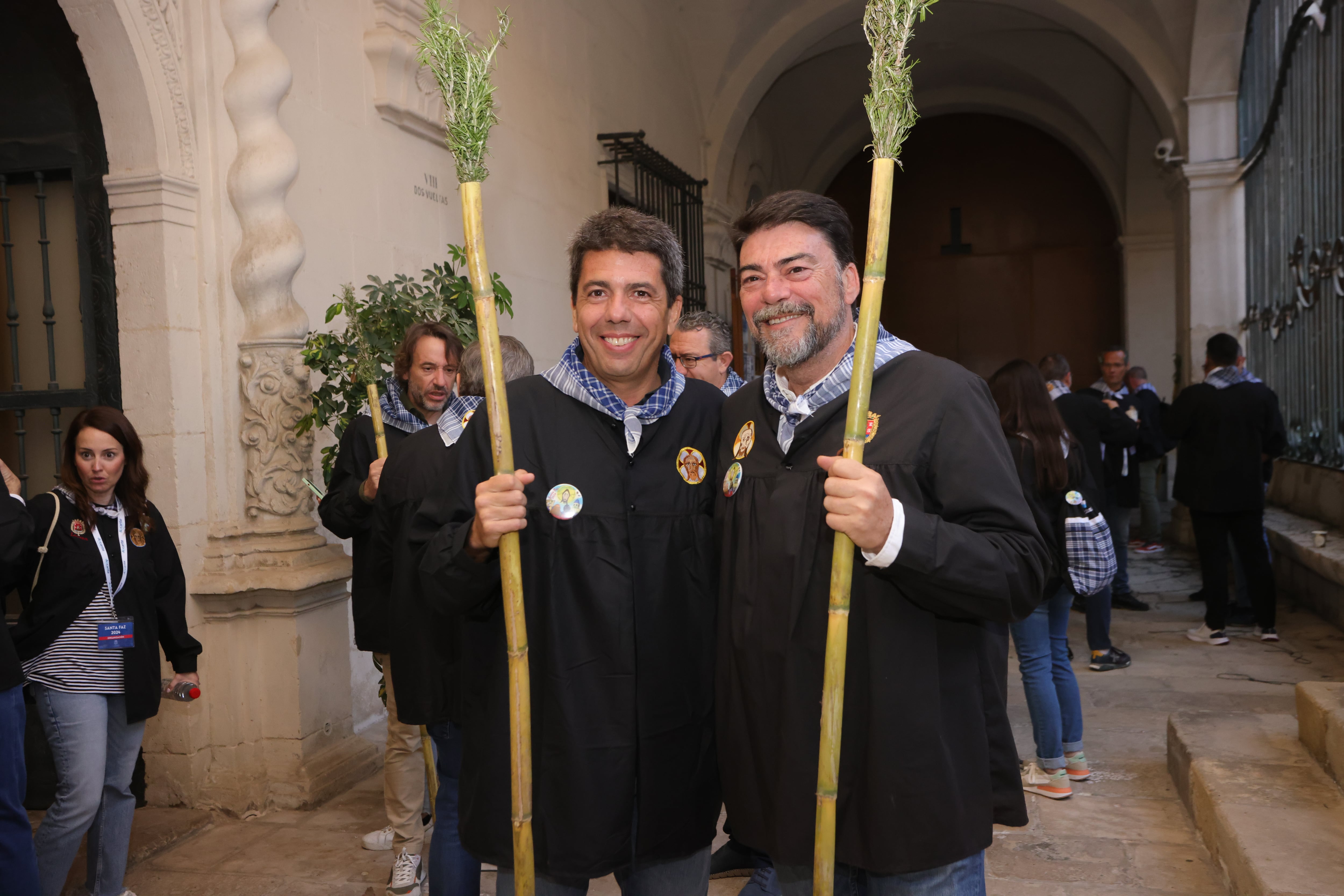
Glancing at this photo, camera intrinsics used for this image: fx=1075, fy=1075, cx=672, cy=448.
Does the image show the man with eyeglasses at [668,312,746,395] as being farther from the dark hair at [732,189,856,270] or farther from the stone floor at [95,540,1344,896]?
the dark hair at [732,189,856,270]

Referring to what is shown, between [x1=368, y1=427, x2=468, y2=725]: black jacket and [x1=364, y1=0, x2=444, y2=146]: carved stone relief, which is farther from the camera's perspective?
[x1=364, y1=0, x2=444, y2=146]: carved stone relief

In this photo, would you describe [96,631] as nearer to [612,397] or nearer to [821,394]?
[612,397]

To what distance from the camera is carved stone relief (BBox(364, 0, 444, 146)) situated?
5.27 metres

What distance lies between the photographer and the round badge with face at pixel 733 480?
1.89 m

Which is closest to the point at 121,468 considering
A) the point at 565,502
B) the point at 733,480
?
the point at 565,502

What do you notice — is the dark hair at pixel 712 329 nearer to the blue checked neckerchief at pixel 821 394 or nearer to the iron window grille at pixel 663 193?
the blue checked neckerchief at pixel 821 394

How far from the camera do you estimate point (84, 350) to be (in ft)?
14.2

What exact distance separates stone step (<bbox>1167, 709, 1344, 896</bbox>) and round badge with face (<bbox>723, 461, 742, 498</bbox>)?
210 centimetres

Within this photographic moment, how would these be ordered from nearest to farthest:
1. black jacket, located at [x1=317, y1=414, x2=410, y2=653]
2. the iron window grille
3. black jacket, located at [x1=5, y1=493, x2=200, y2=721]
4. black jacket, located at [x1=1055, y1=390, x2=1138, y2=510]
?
black jacket, located at [x1=5, y1=493, x2=200, y2=721] < black jacket, located at [x1=317, y1=414, x2=410, y2=653] < black jacket, located at [x1=1055, y1=390, x2=1138, y2=510] < the iron window grille

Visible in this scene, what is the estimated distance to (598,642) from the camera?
195 centimetres

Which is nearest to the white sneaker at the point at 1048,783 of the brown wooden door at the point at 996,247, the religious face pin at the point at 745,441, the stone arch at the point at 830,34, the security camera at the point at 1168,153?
the religious face pin at the point at 745,441

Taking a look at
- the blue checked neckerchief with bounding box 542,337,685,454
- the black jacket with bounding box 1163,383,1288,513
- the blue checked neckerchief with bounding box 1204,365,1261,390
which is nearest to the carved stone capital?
the blue checked neckerchief with bounding box 542,337,685,454

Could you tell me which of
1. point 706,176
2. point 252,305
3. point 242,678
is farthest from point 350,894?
point 706,176

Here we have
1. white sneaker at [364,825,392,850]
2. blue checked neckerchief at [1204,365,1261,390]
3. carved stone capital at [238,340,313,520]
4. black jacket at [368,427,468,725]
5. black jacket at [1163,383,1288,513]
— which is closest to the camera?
black jacket at [368,427,468,725]
